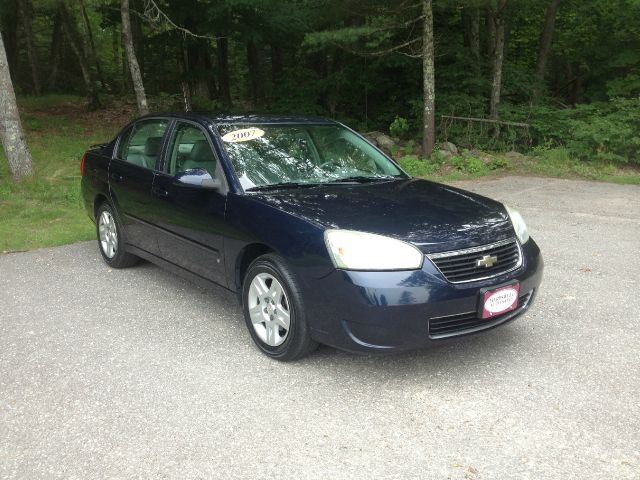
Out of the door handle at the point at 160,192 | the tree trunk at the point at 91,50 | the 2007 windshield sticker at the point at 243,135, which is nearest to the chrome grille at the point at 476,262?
the 2007 windshield sticker at the point at 243,135

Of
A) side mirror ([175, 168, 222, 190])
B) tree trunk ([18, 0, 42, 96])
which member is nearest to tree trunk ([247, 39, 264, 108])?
tree trunk ([18, 0, 42, 96])

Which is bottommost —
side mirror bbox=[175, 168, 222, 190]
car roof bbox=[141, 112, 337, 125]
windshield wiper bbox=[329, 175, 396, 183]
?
windshield wiper bbox=[329, 175, 396, 183]

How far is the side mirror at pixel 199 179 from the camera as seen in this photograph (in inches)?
161

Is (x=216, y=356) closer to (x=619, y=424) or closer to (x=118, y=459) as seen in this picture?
(x=118, y=459)

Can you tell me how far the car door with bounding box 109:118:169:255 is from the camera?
5000mm

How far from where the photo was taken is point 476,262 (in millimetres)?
3420

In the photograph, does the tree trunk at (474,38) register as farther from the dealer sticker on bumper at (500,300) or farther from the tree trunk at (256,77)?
the dealer sticker on bumper at (500,300)

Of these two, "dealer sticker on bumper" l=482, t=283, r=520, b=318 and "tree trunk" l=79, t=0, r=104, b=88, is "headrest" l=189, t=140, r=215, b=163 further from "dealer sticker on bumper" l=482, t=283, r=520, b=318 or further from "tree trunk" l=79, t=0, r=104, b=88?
"tree trunk" l=79, t=0, r=104, b=88

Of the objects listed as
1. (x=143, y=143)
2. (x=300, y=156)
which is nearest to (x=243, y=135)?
(x=300, y=156)

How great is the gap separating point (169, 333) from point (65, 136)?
14.2m

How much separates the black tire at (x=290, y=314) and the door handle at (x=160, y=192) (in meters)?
1.27

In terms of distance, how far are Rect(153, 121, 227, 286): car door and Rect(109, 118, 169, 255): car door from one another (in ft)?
0.56

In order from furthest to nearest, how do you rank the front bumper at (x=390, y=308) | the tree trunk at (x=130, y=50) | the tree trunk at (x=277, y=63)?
the tree trunk at (x=277, y=63), the tree trunk at (x=130, y=50), the front bumper at (x=390, y=308)

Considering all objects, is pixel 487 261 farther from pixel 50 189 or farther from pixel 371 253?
pixel 50 189
